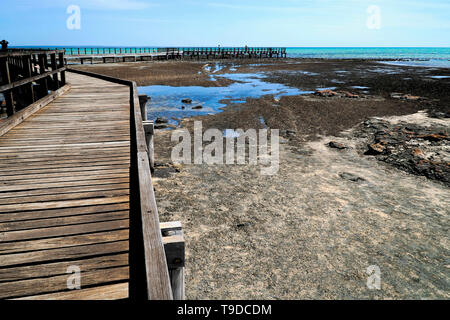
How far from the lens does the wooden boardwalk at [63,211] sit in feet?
7.42

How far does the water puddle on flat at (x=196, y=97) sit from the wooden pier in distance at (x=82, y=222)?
7.75 meters

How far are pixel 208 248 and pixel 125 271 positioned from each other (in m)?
2.45

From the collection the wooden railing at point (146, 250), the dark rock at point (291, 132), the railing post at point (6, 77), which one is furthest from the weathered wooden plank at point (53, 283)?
the dark rock at point (291, 132)

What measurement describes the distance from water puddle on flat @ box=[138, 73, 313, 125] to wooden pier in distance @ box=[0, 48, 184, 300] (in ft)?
25.4

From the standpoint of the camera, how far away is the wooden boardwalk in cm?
226

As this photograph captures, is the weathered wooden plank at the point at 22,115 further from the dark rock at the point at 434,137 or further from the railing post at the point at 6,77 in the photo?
the dark rock at the point at 434,137

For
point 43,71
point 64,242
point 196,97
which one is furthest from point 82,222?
point 196,97

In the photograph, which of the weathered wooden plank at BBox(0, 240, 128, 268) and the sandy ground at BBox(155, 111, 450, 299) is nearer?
the weathered wooden plank at BBox(0, 240, 128, 268)

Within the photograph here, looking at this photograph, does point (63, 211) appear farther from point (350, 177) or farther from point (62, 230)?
point (350, 177)

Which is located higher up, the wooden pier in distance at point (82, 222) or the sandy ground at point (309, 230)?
the wooden pier in distance at point (82, 222)

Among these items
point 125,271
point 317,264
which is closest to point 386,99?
point 317,264

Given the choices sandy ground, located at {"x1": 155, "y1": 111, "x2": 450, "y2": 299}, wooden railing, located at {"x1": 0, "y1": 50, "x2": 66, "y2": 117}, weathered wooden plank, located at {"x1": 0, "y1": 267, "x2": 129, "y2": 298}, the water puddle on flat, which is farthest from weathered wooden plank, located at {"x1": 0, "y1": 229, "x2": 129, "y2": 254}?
the water puddle on flat

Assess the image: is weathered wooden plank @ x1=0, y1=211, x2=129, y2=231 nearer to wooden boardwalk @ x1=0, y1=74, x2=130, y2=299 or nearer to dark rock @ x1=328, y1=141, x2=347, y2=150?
wooden boardwalk @ x1=0, y1=74, x2=130, y2=299

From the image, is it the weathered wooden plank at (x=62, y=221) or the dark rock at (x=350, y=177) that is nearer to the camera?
the weathered wooden plank at (x=62, y=221)
